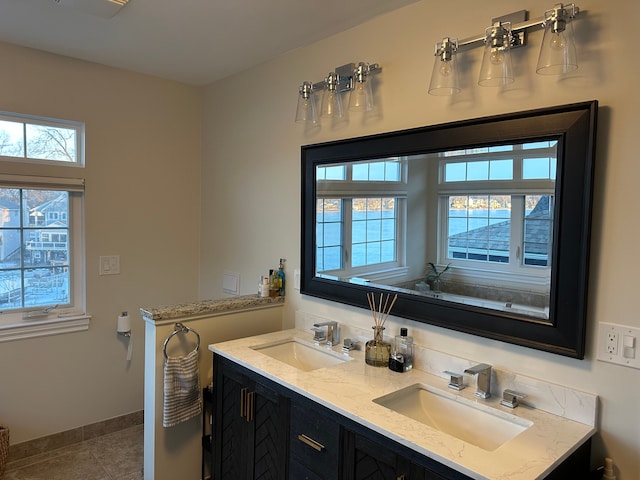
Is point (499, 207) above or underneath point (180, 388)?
above

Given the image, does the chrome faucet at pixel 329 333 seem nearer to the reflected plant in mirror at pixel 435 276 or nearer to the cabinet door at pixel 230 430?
the cabinet door at pixel 230 430

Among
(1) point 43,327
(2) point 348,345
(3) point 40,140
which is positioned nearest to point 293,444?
(2) point 348,345

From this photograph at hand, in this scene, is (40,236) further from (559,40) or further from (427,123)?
(559,40)

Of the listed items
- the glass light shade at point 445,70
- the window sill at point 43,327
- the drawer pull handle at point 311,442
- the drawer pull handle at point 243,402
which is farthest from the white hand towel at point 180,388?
the glass light shade at point 445,70

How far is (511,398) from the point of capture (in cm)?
165

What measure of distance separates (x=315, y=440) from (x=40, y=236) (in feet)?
7.51

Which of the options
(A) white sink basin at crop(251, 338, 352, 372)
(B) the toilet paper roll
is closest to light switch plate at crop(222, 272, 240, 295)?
(B) the toilet paper roll

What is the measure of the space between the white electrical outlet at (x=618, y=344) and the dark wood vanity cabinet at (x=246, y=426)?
1.20 meters

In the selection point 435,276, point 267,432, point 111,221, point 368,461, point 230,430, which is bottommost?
point 230,430

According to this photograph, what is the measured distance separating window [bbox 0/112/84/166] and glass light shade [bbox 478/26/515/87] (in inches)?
102

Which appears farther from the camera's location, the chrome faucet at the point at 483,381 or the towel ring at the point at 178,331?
the towel ring at the point at 178,331

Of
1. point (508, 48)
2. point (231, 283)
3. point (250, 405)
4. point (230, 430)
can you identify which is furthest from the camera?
point (231, 283)

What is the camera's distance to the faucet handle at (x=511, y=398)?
165cm

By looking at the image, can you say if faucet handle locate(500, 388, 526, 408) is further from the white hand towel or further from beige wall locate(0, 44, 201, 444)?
beige wall locate(0, 44, 201, 444)
